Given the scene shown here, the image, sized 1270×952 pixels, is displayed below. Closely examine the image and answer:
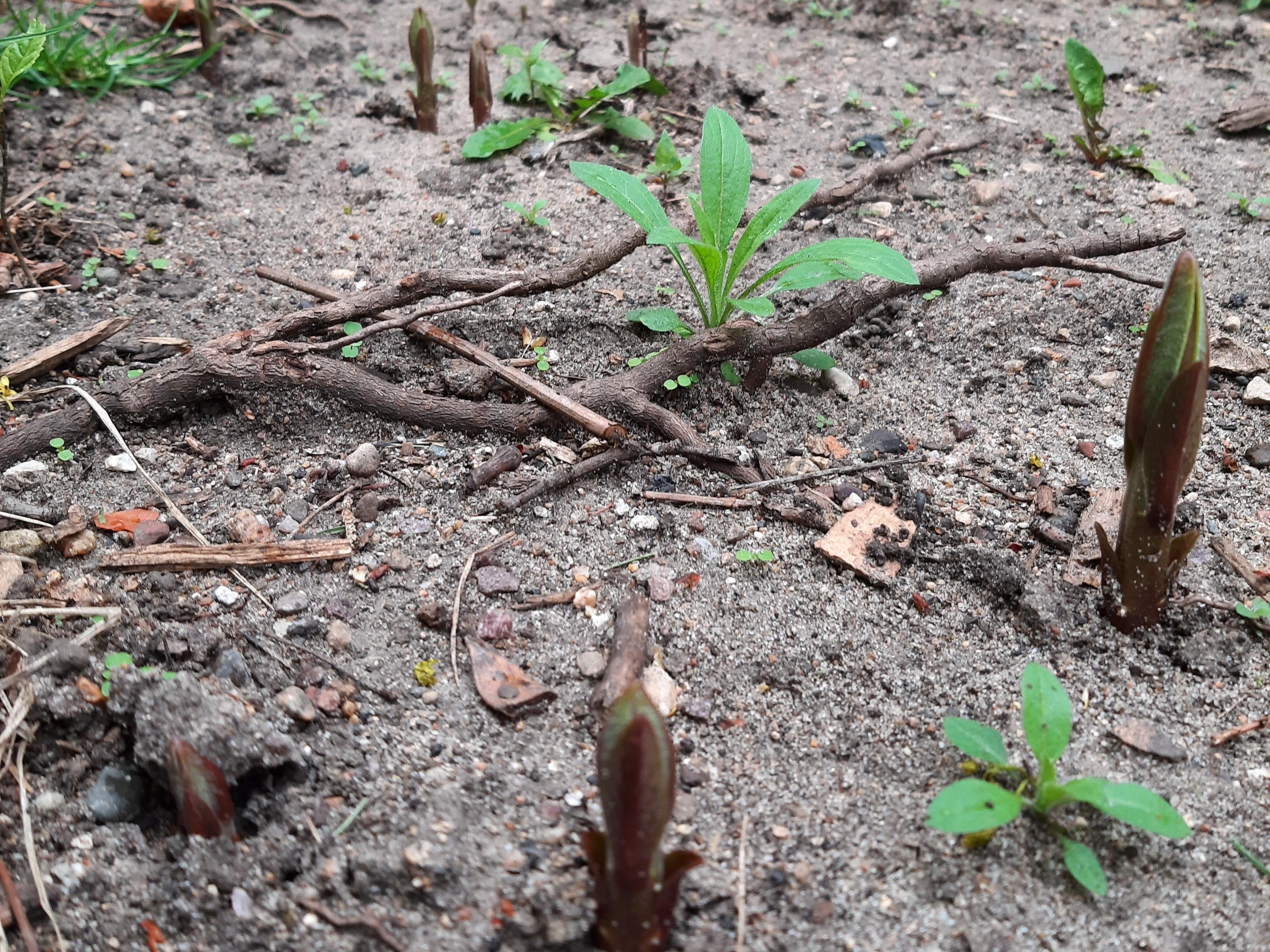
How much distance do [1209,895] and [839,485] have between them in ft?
3.41

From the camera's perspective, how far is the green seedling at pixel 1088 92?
321cm

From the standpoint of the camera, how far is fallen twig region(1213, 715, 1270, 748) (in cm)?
167

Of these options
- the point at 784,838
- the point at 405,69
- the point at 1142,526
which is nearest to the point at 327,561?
the point at 784,838

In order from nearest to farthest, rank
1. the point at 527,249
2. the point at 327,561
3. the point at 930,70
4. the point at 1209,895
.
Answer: the point at 1209,895 < the point at 327,561 < the point at 527,249 < the point at 930,70

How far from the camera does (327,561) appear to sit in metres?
1.96

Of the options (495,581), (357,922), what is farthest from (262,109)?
(357,922)

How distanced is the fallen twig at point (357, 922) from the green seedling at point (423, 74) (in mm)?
2859

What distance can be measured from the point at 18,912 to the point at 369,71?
341 centimetres

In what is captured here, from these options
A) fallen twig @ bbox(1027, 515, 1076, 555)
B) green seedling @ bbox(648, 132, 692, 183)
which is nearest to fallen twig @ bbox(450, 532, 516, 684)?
fallen twig @ bbox(1027, 515, 1076, 555)

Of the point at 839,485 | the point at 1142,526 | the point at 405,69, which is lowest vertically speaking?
the point at 839,485

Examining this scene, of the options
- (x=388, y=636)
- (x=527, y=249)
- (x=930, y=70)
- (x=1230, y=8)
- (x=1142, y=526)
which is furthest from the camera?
(x=1230, y=8)

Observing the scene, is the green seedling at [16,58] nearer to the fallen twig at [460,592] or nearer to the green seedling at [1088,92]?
the fallen twig at [460,592]

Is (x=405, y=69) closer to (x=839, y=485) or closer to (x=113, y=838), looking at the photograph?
(x=839, y=485)

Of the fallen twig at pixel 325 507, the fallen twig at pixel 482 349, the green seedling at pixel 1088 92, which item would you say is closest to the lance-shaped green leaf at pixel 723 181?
the fallen twig at pixel 482 349
